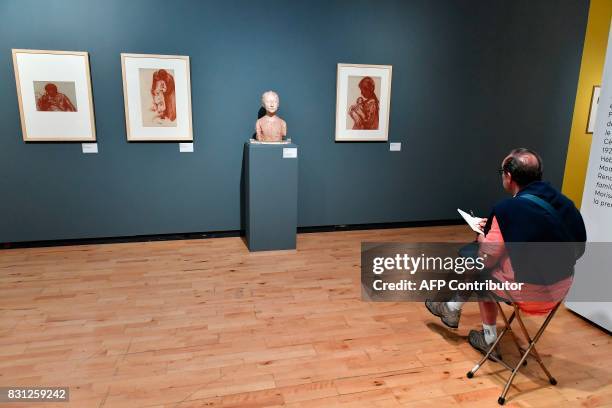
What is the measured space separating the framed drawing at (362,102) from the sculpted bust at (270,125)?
3.10 ft

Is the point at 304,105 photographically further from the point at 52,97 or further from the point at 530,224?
the point at 530,224

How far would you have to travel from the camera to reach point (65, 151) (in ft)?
16.5

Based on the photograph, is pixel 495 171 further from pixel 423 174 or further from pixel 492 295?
pixel 492 295

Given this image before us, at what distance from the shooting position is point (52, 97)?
16.0 ft

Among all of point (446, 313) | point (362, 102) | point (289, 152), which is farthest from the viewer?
point (362, 102)

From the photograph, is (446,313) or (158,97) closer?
(446,313)

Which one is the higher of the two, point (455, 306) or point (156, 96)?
point (156, 96)

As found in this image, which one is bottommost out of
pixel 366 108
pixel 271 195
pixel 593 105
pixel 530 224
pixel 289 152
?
pixel 271 195

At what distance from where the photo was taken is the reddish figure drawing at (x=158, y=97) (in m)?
5.06

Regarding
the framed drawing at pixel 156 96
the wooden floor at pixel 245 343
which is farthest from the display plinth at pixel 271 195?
the framed drawing at pixel 156 96

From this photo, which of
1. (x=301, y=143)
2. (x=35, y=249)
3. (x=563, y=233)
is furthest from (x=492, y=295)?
(x=35, y=249)

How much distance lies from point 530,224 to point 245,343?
214 cm

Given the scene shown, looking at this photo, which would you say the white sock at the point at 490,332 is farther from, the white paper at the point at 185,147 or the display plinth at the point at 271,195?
the white paper at the point at 185,147

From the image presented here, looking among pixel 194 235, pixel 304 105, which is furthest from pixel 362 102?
pixel 194 235
